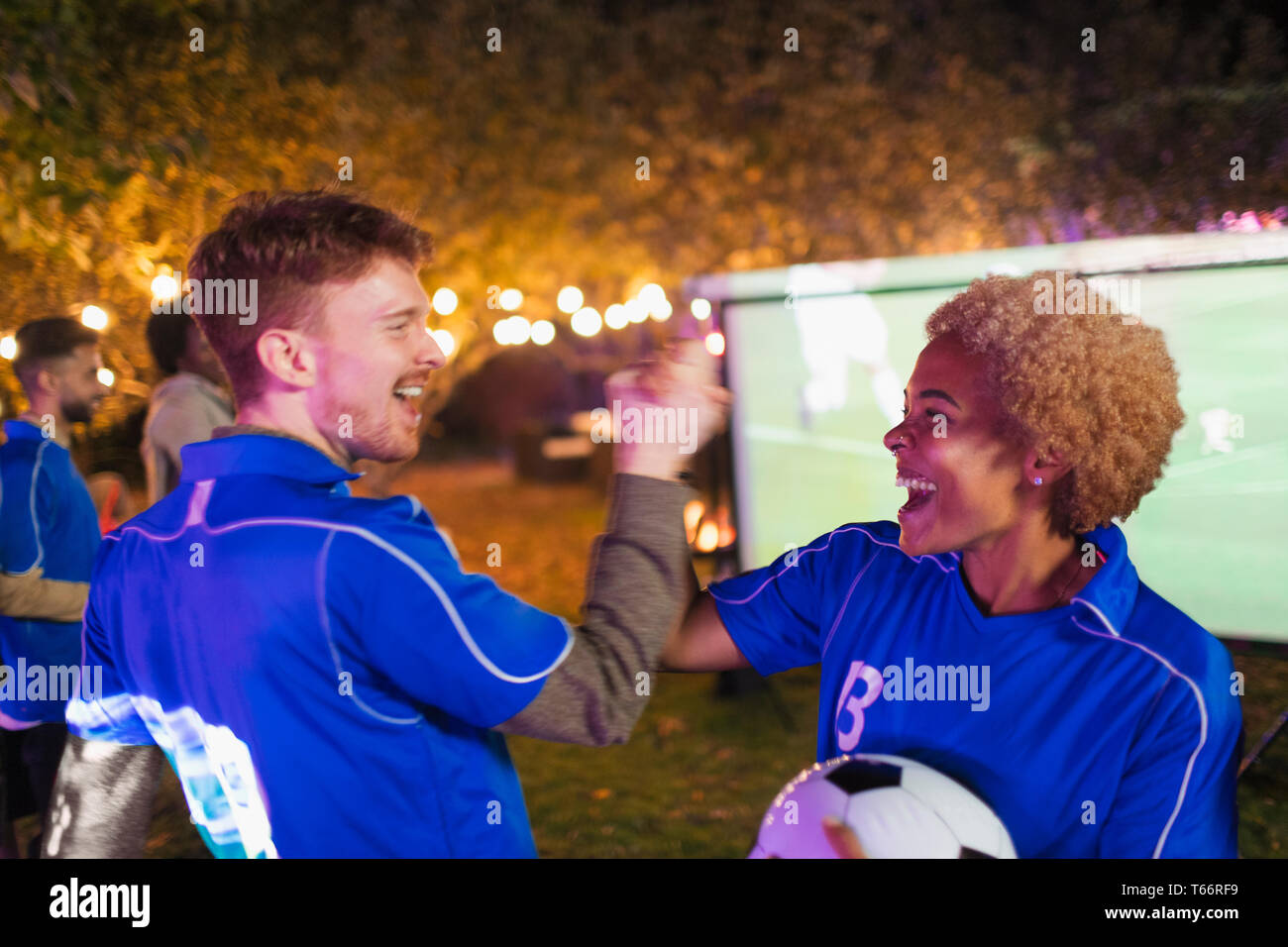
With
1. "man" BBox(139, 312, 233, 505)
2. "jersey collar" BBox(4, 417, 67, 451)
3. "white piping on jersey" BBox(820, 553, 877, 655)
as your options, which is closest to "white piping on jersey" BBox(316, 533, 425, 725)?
"white piping on jersey" BBox(820, 553, 877, 655)

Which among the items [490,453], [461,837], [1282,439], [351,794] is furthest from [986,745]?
[490,453]

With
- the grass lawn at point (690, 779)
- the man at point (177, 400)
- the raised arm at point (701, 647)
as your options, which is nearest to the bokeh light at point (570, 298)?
the grass lawn at point (690, 779)

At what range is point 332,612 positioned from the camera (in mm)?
1376

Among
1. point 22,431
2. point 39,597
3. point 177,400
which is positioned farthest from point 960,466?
point 177,400

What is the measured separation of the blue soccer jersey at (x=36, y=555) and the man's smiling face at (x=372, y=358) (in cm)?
245

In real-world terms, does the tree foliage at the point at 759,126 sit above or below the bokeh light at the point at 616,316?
above

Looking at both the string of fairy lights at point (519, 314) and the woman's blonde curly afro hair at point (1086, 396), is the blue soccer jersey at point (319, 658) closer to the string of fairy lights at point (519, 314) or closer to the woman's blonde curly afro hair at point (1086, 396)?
the woman's blonde curly afro hair at point (1086, 396)

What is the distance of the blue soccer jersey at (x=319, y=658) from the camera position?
4.51 feet

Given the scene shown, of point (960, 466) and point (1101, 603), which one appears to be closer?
point (1101, 603)

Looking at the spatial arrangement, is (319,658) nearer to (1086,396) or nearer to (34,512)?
(1086,396)

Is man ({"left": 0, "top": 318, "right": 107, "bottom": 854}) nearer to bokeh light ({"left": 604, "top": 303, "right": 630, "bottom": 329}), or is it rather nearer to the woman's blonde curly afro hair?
the woman's blonde curly afro hair

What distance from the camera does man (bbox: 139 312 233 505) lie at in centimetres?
418

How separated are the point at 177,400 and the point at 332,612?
10.8 ft
